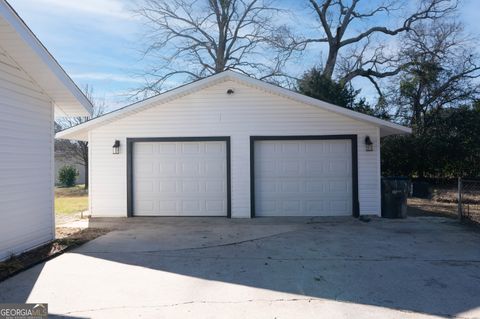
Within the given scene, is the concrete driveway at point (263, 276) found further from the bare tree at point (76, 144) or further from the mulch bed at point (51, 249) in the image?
the bare tree at point (76, 144)

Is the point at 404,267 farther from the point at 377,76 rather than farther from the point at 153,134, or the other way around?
the point at 377,76

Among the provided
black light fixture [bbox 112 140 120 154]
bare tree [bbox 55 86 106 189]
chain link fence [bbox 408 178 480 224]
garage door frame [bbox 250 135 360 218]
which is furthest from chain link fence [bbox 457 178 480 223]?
bare tree [bbox 55 86 106 189]

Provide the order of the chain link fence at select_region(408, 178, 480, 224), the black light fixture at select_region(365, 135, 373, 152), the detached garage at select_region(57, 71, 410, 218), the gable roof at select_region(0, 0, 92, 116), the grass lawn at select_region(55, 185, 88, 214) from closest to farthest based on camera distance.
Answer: the gable roof at select_region(0, 0, 92, 116) → the chain link fence at select_region(408, 178, 480, 224) → the black light fixture at select_region(365, 135, 373, 152) → the detached garage at select_region(57, 71, 410, 218) → the grass lawn at select_region(55, 185, 88, 214)

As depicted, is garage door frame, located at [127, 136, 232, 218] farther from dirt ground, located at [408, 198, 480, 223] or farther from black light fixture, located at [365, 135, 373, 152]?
dirt ground, located at [408, 198, 480, 223]

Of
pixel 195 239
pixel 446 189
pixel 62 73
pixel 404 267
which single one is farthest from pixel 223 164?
pixel 446 189

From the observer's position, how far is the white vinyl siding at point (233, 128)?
10.1 metres

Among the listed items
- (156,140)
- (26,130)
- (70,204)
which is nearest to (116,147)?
(156,140)

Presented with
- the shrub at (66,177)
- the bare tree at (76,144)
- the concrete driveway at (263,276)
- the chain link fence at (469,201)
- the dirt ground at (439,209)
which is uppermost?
the bare tree at (76,144)

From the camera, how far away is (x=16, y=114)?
6.28 meters

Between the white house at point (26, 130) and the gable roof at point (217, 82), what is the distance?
2.56m

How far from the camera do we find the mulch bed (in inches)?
207

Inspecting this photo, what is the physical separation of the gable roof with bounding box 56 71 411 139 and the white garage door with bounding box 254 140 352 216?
3.05 feet

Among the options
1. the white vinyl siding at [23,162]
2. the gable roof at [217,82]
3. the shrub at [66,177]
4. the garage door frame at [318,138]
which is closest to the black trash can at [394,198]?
the garage door frame at [318,138]

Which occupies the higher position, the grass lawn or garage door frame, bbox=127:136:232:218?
garage door frame, bbox=127:136:232:218
